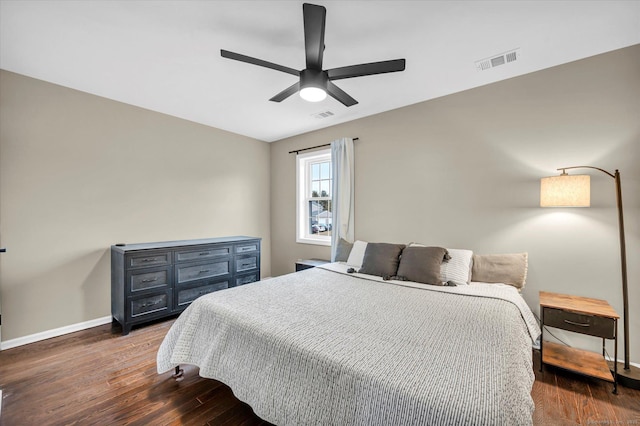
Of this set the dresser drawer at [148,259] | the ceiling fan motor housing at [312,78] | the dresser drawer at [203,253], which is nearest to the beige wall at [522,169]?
the ceiling fan motor housing at [312,78]

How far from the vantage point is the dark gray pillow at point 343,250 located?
347 centimetres

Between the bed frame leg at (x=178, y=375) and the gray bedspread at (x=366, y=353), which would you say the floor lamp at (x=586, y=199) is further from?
the bed frame leg at (x=178, y=375)

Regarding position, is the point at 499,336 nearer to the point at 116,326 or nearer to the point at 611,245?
the point at 611,245

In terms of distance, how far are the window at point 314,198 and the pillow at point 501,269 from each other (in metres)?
2.23

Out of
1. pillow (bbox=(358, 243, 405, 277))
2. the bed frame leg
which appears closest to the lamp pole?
pillow (bbox=(358, 243, 405, 277))

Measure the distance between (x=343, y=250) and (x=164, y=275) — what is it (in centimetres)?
219

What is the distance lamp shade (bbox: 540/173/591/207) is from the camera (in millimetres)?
2123

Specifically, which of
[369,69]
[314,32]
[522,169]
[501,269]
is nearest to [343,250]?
[501,269]

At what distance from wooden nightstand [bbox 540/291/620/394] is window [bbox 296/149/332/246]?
2824 mm

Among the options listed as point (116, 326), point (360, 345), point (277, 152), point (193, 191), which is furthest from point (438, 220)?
point (116, 326)

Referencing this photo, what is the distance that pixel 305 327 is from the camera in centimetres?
153

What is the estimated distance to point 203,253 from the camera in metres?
3.39

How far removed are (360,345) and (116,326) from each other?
3.17m

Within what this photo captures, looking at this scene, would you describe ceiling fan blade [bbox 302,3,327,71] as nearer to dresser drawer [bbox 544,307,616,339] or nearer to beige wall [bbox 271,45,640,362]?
beige wall [bbox 271,45,640,362]
